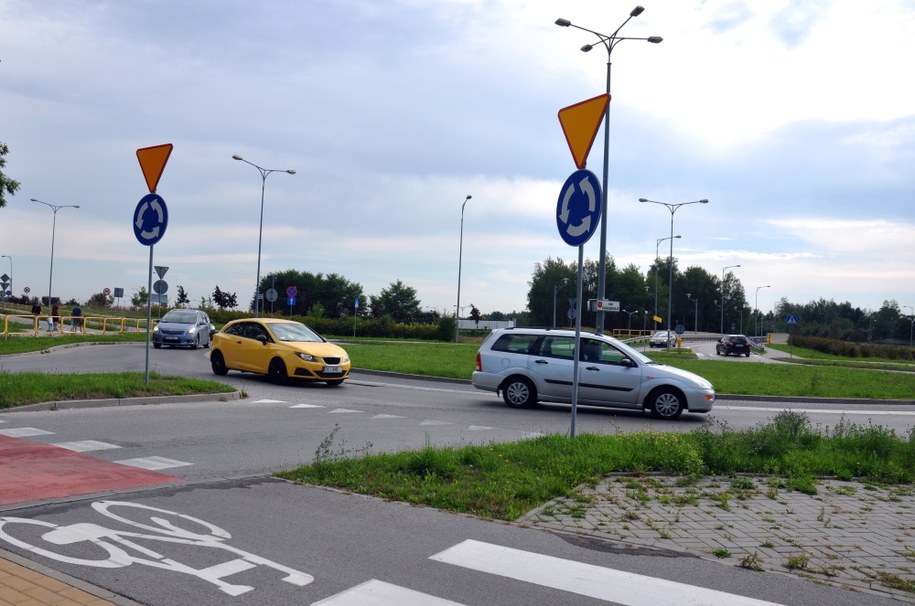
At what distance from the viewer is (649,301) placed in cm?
15638

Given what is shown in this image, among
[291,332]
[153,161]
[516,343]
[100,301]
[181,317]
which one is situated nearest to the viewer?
[153,161]

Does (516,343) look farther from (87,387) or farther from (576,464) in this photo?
(576,464)

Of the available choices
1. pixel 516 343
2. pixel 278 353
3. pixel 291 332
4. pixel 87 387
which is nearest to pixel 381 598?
pixel 87 387

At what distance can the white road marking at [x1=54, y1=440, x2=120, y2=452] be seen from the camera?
29.1 ft

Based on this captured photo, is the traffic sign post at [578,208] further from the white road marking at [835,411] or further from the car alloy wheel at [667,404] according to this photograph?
the white road marking at [835,411]

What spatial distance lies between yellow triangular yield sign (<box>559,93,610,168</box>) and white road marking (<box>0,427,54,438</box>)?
7.24 meters

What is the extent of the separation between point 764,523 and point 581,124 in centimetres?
441

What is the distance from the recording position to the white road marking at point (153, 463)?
8109 millimetres

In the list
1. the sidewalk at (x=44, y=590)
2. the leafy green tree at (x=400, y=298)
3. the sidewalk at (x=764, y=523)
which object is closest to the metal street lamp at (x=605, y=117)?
the sidewalk at (x=764, y=523)

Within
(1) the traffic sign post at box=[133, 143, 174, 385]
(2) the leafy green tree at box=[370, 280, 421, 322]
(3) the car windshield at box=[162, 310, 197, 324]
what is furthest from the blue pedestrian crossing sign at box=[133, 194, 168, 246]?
(2) the leafy green tree at box=[370, 280, 421, 322]

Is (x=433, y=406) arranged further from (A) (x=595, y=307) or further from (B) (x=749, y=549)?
(B) (x=749, y=549)

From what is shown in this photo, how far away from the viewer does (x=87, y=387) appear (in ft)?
42.6

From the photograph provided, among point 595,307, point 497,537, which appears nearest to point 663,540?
point 497,537

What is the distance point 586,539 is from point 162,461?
500 cm
